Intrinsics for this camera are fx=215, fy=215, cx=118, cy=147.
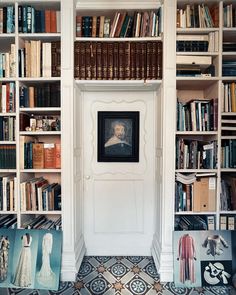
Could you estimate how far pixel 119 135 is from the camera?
2432mm

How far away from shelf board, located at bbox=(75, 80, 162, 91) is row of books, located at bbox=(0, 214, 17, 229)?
5.04 ft

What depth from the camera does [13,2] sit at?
2.04 m

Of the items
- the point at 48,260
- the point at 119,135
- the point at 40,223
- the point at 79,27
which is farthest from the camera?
the point at 119,135

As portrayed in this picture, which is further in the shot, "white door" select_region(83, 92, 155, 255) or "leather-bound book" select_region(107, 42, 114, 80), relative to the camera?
"white door" select_region(83, 92, 155, 255)

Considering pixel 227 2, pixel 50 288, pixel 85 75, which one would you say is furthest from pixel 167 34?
pixel 50 288

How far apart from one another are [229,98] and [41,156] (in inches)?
75.0

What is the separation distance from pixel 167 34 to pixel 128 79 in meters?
0.54

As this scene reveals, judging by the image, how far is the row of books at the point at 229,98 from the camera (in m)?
2.06

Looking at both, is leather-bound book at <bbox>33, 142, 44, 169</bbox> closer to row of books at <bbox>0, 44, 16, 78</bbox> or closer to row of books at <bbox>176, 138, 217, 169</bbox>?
row of books at <bbox>0, 44, 16, 78</bbox>

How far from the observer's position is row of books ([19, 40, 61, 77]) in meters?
2.05

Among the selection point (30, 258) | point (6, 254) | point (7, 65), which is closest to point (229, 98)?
point (7, 65)

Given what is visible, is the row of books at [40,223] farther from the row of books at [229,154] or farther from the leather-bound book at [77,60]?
the row of books at [229,154]

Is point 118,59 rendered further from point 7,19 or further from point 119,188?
point 119,188

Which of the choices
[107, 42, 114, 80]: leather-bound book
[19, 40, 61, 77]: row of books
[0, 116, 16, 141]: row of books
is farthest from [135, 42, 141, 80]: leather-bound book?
[0, 116, 16, 141]: row of books
